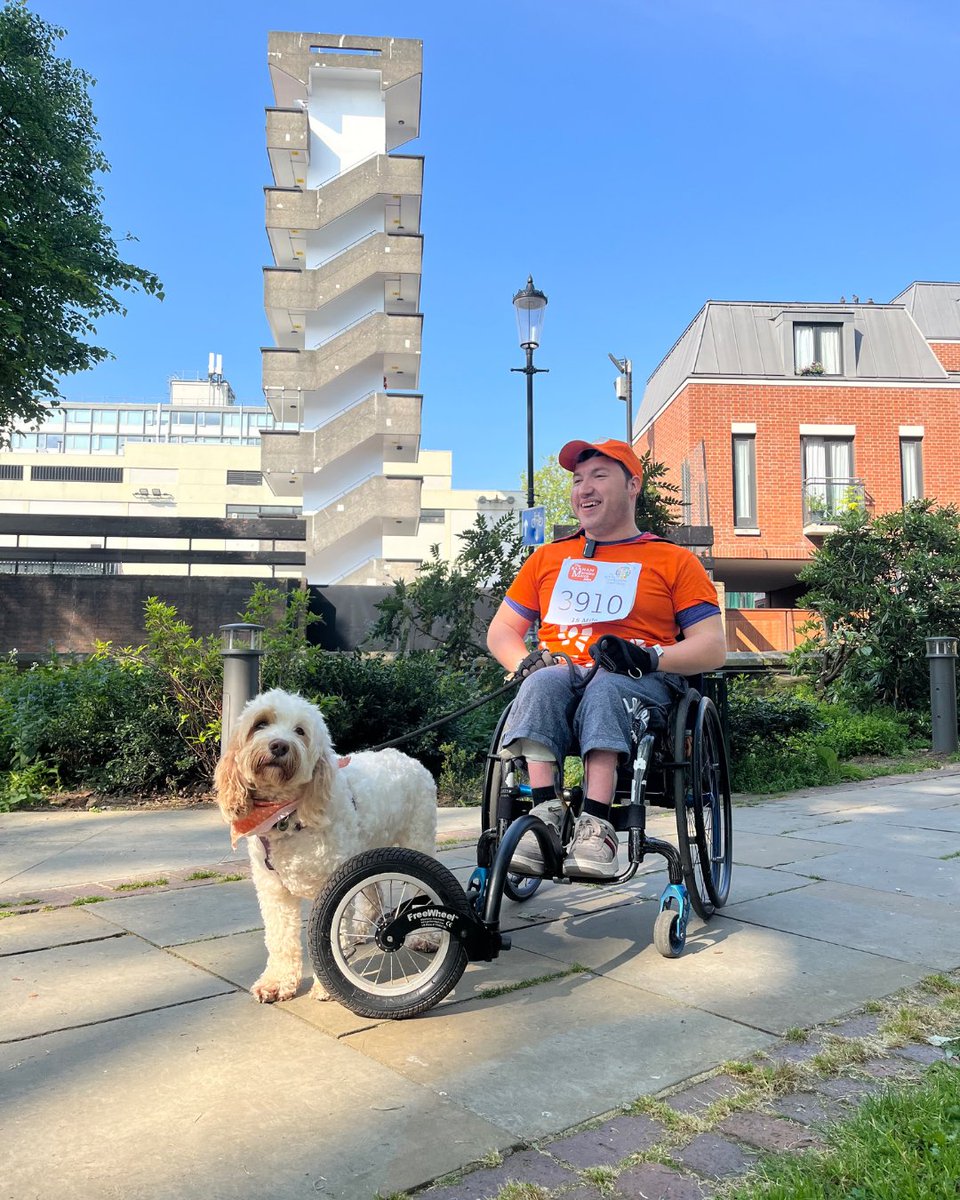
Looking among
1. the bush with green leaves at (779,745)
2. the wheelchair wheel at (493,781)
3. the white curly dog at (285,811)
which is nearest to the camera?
the white curly dog at (285,811)

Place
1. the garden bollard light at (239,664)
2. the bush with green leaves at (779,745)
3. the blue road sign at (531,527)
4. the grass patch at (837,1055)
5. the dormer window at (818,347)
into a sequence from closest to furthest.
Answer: the grass patch at (837,1055) → the garden bollard light at (239,664) → the bush with green leaves at (779,745) → the blue road sign at (531,527) → the dormer window at (818,347)

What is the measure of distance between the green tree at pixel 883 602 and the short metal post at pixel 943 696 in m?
0.77

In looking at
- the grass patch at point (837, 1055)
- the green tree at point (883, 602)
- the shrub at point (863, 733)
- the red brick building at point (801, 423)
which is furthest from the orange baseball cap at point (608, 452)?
the red brick building at point (801, 423)

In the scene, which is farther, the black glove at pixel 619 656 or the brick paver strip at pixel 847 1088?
the black glove at pixel 619 656

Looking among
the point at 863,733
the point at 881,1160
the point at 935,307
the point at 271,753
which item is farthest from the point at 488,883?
the point at 935,307

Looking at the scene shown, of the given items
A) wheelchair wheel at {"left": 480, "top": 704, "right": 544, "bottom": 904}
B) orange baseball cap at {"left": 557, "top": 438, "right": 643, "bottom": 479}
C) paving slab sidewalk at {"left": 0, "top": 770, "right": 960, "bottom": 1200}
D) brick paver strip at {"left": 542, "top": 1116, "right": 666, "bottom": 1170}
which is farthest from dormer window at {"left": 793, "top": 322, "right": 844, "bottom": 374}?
brick paver strip at {"left": 542, "top": 1116, "right": 666, "bottom": 1170}

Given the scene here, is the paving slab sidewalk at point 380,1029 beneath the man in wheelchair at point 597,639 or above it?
beneath

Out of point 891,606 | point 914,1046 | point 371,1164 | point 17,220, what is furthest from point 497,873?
point 17,220

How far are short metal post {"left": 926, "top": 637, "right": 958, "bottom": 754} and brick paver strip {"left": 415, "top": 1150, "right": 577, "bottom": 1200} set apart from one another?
29.4ft

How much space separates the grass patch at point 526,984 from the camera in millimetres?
3020

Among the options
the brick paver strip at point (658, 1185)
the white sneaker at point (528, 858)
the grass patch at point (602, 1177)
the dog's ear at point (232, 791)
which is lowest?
the brick paver strip at point (658, 1185)

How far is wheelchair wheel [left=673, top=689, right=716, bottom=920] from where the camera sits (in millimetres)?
3330

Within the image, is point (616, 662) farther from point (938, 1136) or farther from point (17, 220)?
point (17, 220)

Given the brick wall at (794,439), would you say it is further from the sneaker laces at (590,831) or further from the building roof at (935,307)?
the sneaker laces at (590,831)
